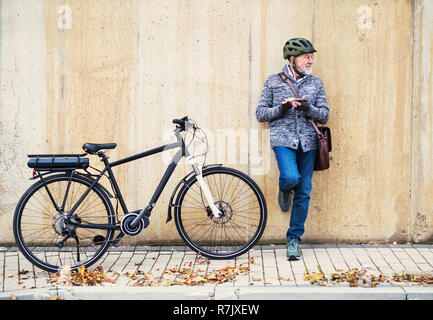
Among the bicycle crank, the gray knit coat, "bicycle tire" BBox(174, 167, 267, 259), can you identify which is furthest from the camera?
"bicycle tire" BBox(174, 167, 267, 259)

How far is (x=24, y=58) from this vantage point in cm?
661

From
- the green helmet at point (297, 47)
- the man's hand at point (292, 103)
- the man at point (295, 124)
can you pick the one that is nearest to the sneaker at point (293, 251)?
the man at point (295, 124)

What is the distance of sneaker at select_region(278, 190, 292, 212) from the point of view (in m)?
6.35

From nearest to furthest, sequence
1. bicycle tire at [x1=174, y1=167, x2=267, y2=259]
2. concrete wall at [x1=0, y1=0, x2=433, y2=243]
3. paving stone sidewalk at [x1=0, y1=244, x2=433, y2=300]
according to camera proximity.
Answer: paving stone sidewalk at [x1=0, y1=244, x2=433, y2=300] < bicycle tire at [x1=174, y1=167, x2=267, y2=259] < concrete wall at [x1=0, y1=0, x2=433, y2=243]

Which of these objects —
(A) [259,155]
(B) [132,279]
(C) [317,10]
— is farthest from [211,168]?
(C) [317,10]

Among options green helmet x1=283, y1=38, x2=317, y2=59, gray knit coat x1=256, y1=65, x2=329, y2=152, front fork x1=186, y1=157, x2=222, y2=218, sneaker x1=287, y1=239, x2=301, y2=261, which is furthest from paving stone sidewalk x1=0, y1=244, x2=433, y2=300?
green helmet x1=283, y1=38, x2=317, y2=59

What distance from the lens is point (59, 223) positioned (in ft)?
18.3

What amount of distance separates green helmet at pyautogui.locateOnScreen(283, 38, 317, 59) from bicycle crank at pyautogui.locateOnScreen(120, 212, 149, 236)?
7.38 ft

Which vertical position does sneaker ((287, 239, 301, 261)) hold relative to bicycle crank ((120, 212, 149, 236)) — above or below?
below

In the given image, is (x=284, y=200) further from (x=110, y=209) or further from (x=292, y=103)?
(x=110, y=209)

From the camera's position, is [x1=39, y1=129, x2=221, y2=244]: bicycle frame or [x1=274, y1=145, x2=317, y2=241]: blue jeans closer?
[x1=39, y1=129, x2=221, y2=244]: bicycle frame

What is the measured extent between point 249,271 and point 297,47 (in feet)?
7.60

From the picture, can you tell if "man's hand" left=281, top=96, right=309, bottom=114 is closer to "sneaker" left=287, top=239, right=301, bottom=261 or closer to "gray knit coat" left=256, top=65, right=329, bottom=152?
"gray knit coat" left=256, top=65, right=329, bottom=152

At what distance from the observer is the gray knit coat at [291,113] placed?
590cm
